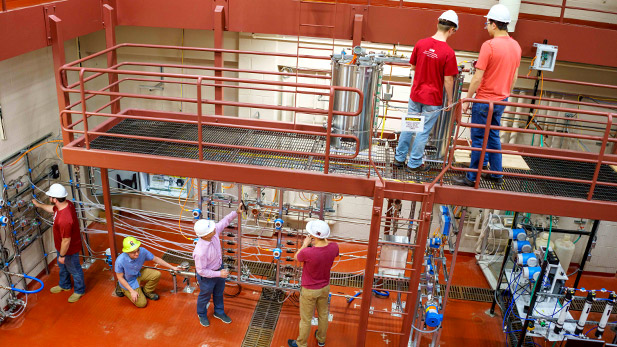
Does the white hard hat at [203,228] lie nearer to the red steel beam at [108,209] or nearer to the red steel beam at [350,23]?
the red steel beam at [108,209]

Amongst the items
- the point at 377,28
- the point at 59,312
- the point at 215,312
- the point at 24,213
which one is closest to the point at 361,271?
the point at 215,312

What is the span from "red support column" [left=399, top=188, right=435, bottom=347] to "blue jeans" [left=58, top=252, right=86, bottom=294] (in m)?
4.91

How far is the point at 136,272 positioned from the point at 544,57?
6.78 m

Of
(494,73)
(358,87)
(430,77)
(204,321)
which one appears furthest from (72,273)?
(494,73)

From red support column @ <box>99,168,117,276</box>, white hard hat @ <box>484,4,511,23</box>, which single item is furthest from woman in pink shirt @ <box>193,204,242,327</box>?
white hard hat @ <box>484,4,511,23</box>

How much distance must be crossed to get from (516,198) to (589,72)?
166 inches

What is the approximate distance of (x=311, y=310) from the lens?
281 inches

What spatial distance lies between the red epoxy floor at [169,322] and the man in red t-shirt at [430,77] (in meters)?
2.92

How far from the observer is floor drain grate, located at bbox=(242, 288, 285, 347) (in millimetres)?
7648

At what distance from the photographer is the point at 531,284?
7.32 m

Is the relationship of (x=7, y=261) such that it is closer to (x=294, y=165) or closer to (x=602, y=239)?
(x=294, y=165)

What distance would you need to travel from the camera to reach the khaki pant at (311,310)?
22.9 feet

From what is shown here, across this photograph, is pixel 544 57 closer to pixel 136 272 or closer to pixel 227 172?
pixel 227 172

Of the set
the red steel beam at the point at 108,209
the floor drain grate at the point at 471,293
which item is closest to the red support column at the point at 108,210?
the red steel beam at the point at 108,209
